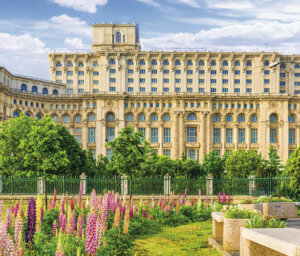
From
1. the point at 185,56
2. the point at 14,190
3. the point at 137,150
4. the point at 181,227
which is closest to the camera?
the point at 181,227

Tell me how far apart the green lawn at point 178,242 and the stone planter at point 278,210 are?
2.95 metres

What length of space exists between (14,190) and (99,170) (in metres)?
20.3

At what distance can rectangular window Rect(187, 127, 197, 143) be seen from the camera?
86750 mm

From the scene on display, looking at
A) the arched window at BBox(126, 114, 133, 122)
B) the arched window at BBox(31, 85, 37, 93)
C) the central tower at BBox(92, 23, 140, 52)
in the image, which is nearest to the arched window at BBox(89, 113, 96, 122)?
the arched window at BBox(126, 114, 133, 122)

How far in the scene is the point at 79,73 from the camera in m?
99.5

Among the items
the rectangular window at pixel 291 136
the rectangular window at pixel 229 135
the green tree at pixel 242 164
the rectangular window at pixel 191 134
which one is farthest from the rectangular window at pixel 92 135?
the rectangular window at pixel 291 136

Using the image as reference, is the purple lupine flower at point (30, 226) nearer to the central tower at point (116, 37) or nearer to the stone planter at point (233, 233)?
the stone planter at point (233, 233)

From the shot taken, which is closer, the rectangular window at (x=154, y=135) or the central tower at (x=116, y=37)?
the rectangular window at (x=154, y=135)

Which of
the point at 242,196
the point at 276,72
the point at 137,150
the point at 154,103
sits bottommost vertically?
the point at 242,196

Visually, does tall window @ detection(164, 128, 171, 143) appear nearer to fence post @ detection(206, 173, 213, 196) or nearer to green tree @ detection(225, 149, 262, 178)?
green tree @ detection(225, 149, 262, 178)

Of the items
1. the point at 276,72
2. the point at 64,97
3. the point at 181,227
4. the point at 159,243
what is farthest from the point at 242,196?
the point at 276,72

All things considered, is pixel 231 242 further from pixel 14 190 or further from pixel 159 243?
pixel 14 190

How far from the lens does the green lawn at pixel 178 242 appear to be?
14719 mm

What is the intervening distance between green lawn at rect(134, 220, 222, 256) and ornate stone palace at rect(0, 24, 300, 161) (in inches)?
2567
